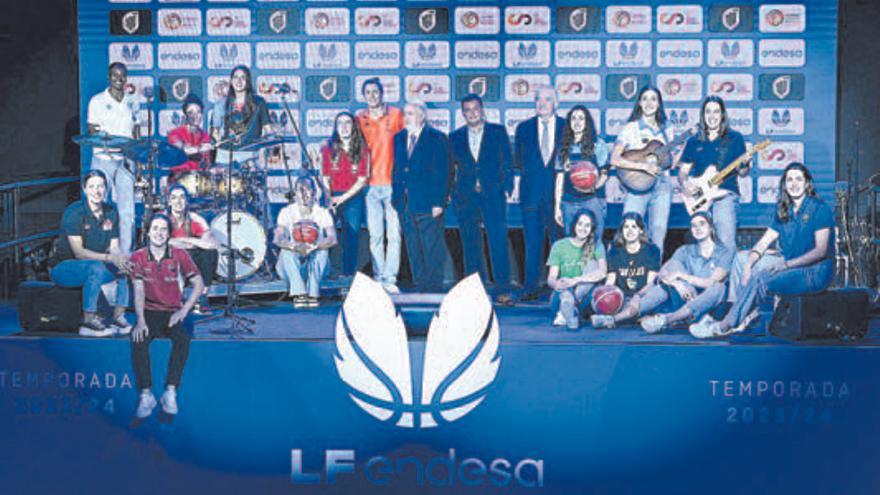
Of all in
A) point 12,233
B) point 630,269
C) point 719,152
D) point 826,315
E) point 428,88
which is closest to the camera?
point 826,315

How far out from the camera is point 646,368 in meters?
5.60

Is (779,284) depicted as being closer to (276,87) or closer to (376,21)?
(376,21)

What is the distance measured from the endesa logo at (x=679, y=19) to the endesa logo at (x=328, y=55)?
213cm

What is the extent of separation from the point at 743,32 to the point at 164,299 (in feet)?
13.5

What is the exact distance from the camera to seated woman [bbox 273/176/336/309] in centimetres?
646

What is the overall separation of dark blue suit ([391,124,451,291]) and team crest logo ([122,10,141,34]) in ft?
6.56

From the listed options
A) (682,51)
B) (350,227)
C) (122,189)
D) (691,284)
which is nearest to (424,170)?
(350,227)

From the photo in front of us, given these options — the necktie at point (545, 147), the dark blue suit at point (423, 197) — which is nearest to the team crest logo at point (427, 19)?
the dark blue suit at point (423, 197)

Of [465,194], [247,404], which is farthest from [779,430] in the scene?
[247,404]

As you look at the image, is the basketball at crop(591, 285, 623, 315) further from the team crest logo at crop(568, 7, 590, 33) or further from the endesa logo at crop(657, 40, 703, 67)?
the team crest logo at crop(568, 7, 590, 33)

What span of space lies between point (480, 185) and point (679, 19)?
176 centimetres

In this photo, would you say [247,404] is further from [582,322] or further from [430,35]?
[430,35]

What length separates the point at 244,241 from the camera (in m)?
6.61

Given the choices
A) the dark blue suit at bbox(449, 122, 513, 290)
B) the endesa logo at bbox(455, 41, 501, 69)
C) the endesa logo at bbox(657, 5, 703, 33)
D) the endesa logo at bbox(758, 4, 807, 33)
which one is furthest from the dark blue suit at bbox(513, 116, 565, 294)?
the endesa logo at bbox(758, 4, 807, 33)
